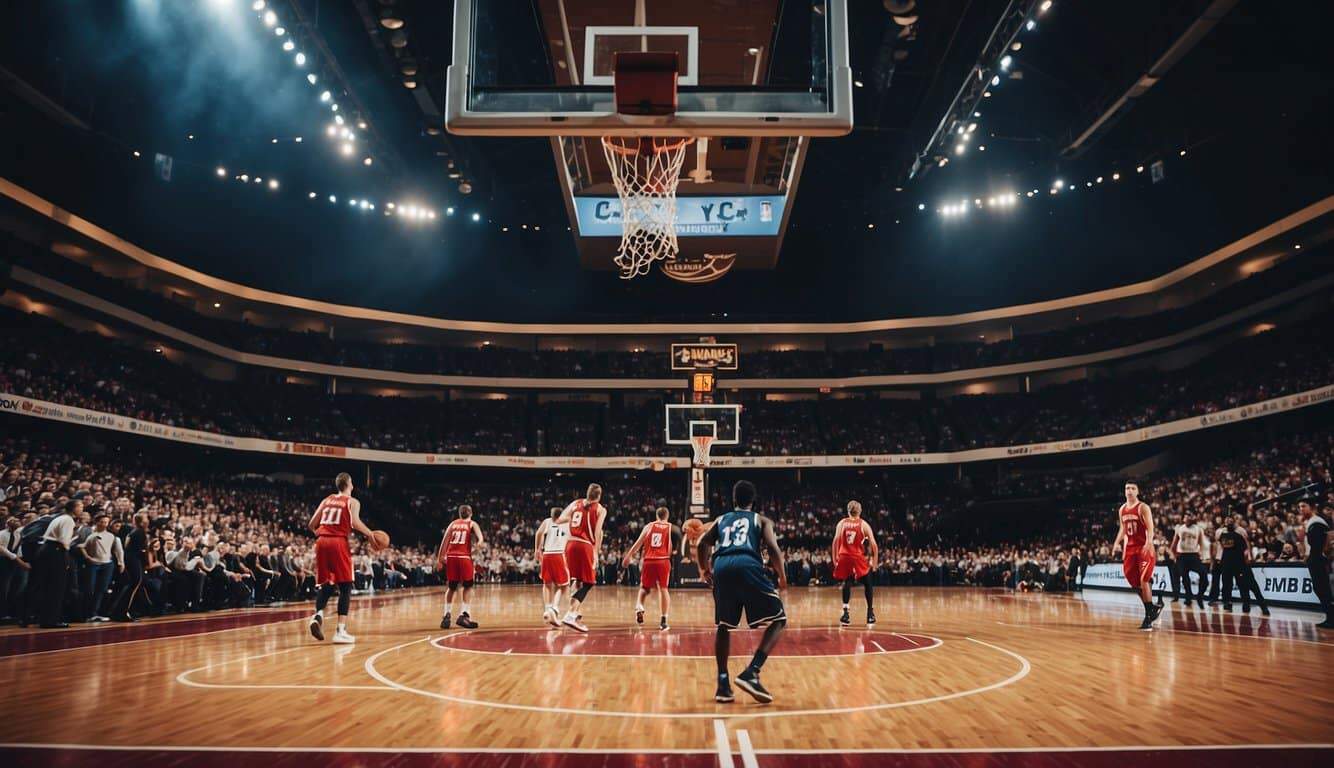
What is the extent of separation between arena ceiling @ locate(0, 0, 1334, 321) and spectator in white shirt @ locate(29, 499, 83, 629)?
9058 mm

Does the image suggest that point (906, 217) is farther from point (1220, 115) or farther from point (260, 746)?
point (260, 746)

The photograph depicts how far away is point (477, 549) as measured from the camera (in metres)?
33.3

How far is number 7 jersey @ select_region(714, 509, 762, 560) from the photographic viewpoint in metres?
6.59

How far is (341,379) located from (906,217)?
27748 millimetres

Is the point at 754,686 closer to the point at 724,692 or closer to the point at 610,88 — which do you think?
the point at 724,692

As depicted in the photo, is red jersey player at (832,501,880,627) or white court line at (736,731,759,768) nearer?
white court line at (736,731,759,768)

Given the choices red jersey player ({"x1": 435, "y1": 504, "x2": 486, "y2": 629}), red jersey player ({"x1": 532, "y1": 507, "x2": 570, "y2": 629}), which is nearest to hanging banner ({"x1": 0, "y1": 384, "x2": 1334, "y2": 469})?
red jersey player ({"x1": 435, "y1": 504, "x2": 486, "y2": 629})

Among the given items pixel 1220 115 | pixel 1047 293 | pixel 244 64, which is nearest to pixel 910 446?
pixel 1047 293

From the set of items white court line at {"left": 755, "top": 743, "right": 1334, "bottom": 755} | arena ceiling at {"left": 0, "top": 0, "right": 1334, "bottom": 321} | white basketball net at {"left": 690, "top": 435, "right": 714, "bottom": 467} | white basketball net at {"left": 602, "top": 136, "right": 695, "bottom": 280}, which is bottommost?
white court line at {"left": 755, "top": 743, "right": 1334, "bottom": 755}

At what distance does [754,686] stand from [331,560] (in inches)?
239

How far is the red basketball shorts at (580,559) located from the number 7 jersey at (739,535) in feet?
17.7

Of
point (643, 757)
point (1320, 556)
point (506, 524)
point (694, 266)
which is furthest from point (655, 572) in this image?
point (506, 524)

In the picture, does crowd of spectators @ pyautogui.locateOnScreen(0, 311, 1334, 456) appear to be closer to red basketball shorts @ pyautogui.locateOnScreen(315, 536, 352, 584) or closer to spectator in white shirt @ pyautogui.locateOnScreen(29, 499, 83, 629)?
spectator in white shirt @ pyautogui.locateOnScreen(29, 499, 83, 629)

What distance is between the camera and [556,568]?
1207cm
